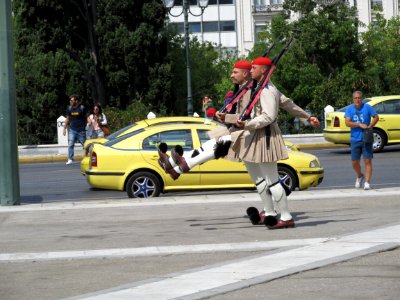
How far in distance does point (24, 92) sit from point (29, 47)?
82.2 inches

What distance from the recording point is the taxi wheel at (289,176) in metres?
18.9

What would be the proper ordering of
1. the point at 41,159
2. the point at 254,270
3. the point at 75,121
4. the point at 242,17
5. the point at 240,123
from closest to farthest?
the point at 254,270 → the point at 240,123 → the point at 75,121 → the point at 41,159 → the point at 242,17

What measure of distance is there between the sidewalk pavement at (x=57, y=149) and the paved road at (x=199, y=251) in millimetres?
19872

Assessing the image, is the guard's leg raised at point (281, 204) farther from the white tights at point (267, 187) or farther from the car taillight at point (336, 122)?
the car taillight at point (336, 122)

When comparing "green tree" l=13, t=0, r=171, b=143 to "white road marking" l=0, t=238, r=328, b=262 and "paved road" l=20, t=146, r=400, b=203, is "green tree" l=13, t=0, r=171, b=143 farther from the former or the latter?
"white road marking" l=0, t=238, r=328, b=262

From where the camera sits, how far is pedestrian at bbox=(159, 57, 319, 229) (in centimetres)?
1190

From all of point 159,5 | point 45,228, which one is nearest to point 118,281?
point 45,228

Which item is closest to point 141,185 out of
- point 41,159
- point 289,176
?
point 289,176

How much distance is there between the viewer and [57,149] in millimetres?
36719

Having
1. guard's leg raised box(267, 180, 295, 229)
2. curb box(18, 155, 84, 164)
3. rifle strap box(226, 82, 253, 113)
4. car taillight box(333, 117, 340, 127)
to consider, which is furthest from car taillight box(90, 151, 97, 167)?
curb box(18, 155, 84, 164)

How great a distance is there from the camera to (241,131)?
1211cm

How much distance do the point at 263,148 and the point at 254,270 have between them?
275 centimetres

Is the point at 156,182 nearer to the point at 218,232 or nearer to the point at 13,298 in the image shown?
the point at 218,232

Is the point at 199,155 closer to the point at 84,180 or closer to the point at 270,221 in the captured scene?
the point at 270,221
